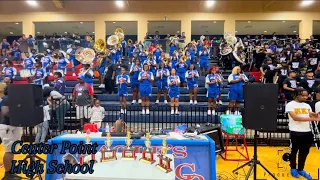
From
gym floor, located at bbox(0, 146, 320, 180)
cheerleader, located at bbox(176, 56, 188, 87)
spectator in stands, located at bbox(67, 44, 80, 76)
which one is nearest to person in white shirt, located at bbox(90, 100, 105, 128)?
gym floor, located at bbox(0, 146, 320, 180)

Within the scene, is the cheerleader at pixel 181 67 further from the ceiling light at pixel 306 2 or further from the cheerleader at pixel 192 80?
the ceiling light at pixel 306 2

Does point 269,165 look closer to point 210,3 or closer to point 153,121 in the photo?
point 153,121

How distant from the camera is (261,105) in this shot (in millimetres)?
4520

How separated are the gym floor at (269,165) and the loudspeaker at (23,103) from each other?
177 centimetres

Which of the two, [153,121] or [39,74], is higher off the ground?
[39,74]

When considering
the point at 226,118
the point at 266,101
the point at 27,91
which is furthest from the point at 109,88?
the point at 266,101

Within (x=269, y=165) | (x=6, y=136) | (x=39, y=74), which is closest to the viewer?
(x=6, y=136)

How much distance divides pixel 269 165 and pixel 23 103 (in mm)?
5212

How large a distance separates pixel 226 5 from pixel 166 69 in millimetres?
12039

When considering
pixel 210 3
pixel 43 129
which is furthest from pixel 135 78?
pixel 210 3

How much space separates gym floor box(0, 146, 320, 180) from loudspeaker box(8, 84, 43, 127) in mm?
1769

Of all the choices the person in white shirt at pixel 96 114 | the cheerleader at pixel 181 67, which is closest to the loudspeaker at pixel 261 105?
the person in white shirt at pixel 96 114

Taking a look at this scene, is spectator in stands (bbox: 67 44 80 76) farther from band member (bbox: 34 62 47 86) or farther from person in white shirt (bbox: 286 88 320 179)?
person in white shirt (bbox: 286 88 320 179)

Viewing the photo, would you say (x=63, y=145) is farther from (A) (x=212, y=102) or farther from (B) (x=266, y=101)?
(A) (x=212, y=102)
